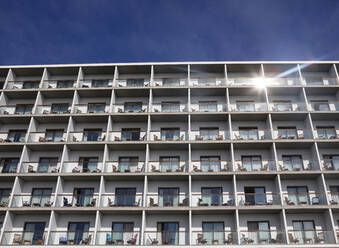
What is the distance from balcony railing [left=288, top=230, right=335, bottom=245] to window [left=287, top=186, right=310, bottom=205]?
2.46 metres

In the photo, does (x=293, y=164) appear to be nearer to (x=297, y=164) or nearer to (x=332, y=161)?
(x=297, y=164)

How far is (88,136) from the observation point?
32.2m

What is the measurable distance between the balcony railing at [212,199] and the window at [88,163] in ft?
30.3

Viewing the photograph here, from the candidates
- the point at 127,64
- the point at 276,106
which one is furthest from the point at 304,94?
the point at 127,64

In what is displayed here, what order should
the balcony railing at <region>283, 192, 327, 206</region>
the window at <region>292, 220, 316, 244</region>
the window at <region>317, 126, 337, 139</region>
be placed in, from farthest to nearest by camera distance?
the window at <region>317, 126, 337, 139</region> → the balcony railing at <region>283, 192, 327, 206</region> → the window at <region>292, 220, 316, 244</region>

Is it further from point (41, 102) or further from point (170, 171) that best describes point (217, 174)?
point (41, 102)

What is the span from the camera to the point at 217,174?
28734 mm

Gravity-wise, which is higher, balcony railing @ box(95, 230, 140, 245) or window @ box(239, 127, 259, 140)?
window @ box(239, 127, 259, 140)

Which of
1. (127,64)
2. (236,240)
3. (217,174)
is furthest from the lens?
(127,64)

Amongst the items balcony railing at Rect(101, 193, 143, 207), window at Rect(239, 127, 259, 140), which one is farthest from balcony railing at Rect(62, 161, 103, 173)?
window at Rect(239, 127, 259, 140)

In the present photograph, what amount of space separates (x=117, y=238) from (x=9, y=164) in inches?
492

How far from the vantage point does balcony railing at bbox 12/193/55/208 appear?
2853cm

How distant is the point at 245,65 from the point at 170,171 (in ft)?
45.0

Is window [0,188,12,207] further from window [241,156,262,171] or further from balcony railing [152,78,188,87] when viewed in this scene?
window [241,156,262,171]
